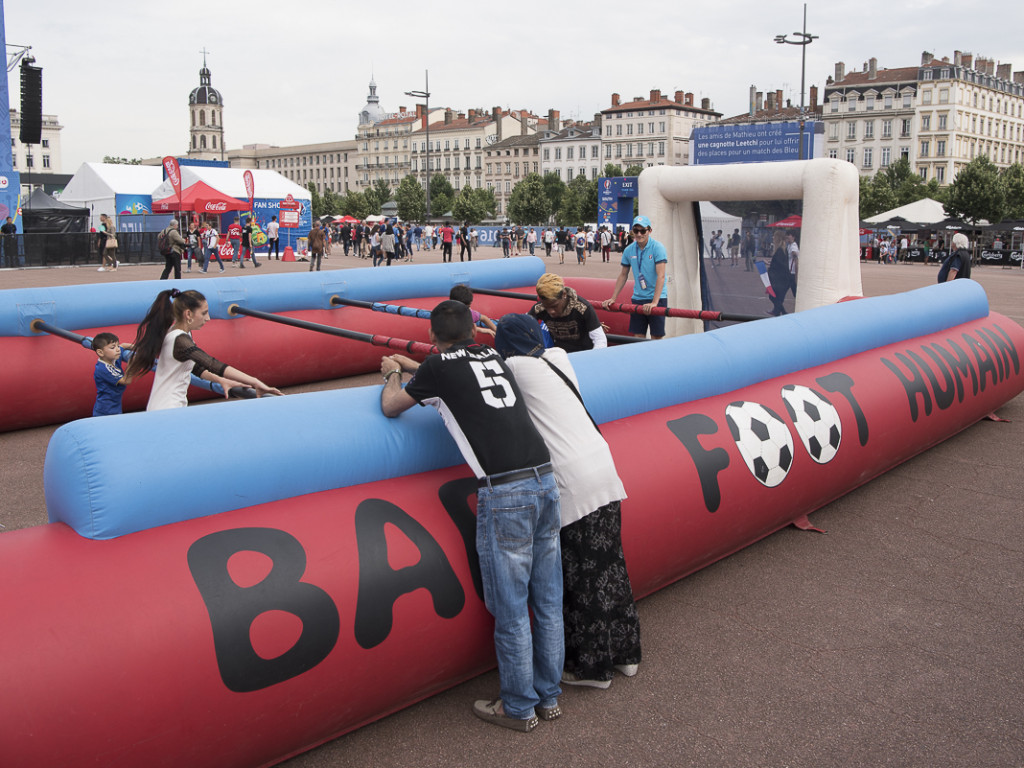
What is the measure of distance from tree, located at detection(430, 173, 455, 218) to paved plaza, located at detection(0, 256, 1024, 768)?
96.8m

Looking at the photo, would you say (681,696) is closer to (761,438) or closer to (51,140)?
(761,438)

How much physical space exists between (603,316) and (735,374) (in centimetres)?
718

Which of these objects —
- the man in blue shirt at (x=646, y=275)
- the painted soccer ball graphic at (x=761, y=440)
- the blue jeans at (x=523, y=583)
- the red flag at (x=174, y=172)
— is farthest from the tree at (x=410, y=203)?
the blue jeans at (x=523, y=583)

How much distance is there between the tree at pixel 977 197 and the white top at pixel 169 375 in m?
51.8

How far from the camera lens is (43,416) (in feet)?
24.9

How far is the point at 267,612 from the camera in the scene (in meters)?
2.79

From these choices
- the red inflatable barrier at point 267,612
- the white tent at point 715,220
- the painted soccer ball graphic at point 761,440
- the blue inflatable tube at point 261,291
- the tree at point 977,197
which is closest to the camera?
the red inflatable barrier at point 267,612

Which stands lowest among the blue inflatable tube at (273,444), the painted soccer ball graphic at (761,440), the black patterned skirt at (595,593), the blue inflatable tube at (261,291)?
the black patterned skirt at (595,593)

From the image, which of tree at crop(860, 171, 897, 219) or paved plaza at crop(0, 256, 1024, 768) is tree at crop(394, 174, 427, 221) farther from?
paved plaza at crop(0, 256, 1024, 768)

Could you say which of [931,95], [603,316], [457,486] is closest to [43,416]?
[457,486]

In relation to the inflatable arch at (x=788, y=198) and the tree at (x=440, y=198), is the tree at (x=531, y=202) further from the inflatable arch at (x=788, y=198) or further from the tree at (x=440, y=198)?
the inflatable arch at (x=788, y=198)

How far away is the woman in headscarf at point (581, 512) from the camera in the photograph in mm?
3365

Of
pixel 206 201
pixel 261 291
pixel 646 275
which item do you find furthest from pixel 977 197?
pixel 261 291

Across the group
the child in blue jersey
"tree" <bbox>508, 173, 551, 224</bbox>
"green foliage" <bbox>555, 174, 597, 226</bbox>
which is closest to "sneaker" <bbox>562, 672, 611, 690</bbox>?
the child in blue jersey
